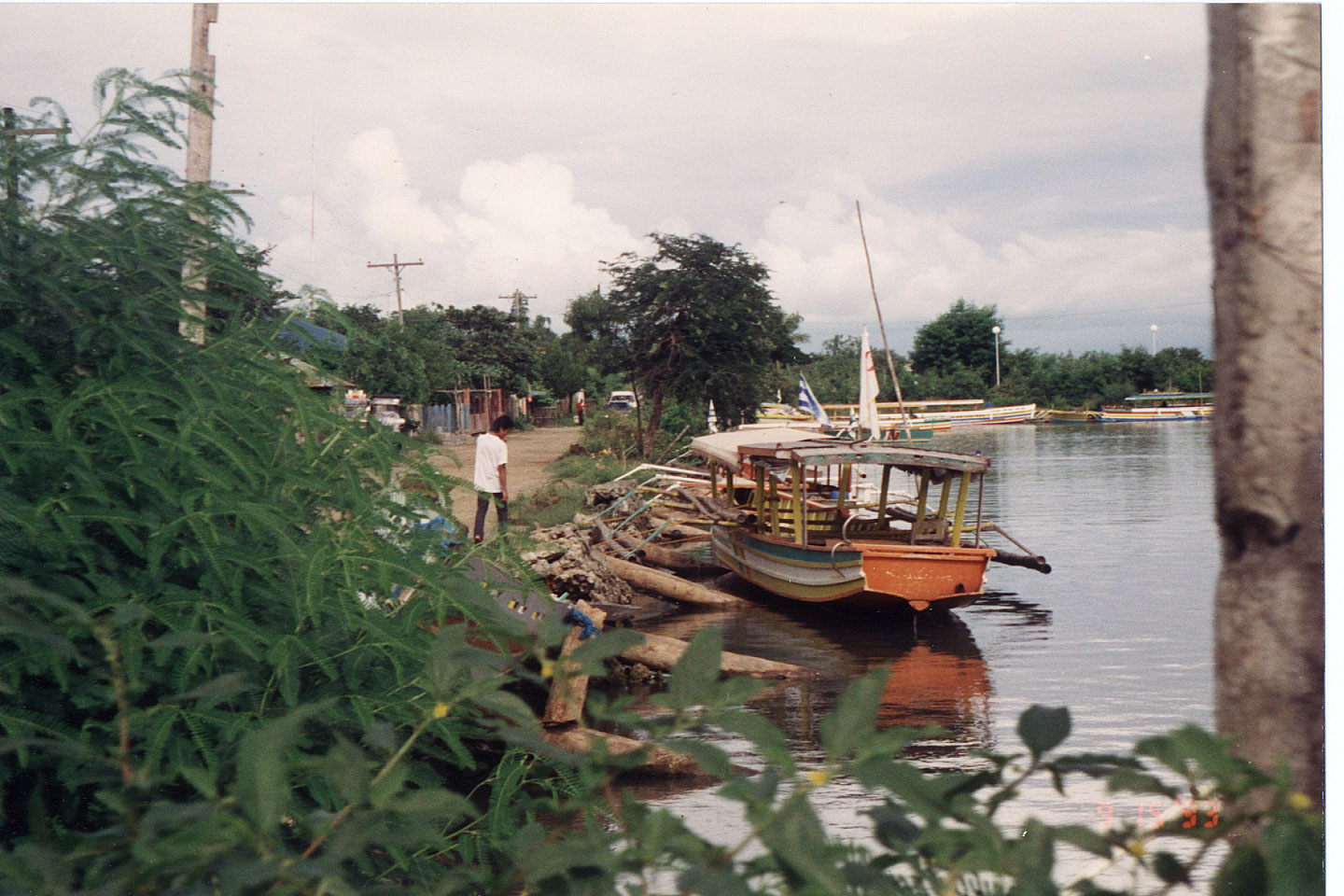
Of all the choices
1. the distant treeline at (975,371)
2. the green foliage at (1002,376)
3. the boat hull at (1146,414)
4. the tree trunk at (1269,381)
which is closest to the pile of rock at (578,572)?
the tree trunk at (1269,381)

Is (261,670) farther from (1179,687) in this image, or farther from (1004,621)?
(1004,621)

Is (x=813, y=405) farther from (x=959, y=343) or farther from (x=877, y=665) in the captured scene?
(x=959, y=343)

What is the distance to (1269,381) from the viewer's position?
5.29ft

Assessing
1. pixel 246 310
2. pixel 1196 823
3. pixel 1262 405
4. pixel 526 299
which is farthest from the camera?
pixel 526 299

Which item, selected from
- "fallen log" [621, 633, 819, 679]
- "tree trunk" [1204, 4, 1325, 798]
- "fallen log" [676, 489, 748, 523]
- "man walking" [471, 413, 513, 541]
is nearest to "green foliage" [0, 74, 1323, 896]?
"tree trunk" [1204, 4, 1325, 798]

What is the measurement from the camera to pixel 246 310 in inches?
148

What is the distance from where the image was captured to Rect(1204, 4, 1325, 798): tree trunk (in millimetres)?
1582

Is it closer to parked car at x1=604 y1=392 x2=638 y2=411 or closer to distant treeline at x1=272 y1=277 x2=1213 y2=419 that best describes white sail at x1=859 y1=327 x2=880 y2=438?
distant treeline at x1=272 y1=277 x2=1213 y2=419

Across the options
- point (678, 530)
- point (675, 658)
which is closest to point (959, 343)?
point (678, 530)

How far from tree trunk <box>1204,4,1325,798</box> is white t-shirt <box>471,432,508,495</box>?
11.4m

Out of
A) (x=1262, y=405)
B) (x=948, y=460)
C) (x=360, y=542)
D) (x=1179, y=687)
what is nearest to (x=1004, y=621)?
(x=948, y=460)

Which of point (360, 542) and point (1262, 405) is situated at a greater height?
point (1262, 405)

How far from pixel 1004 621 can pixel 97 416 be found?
14.5m

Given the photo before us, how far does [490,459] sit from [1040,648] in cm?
756
